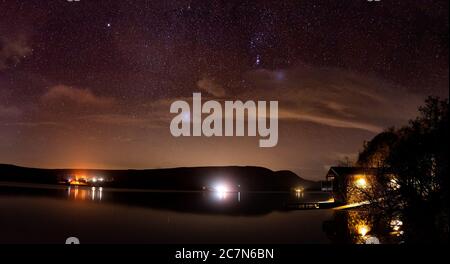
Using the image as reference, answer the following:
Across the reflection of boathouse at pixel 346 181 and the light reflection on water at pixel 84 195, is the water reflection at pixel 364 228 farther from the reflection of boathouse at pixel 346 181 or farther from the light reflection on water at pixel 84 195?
the light reflection on water at pixel 84 195

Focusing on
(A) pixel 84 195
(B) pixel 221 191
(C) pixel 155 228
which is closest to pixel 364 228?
(C) pixel 155 228

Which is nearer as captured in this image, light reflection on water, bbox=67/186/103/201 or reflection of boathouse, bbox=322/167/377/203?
reflection of boathouse, bbox=322/167/377/203

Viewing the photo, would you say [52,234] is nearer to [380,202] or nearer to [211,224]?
[211,224]

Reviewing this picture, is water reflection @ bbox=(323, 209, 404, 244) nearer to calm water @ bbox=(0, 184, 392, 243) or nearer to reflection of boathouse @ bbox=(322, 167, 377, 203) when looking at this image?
calm water @ bbox=(0, 184, 392, 243)

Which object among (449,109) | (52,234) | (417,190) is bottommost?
(52,234)

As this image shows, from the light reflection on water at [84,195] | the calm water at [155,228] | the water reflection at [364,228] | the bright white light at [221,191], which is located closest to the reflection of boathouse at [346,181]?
the calm water at [155,228]

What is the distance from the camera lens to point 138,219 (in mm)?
46469

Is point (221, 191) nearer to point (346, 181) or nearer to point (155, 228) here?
point (346, 181)

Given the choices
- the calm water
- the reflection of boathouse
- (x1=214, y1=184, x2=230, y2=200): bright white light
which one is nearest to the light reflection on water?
the calm water

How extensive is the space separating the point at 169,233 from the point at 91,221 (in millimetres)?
12205

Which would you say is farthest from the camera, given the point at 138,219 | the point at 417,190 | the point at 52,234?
the point at 138,219

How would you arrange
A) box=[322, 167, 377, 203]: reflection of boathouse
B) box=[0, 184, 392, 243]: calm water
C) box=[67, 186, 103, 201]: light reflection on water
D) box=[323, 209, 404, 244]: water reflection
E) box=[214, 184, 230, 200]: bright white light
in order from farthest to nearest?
box=[214, 184, 230, 200]: bright white light, box=[67, 186, 103, 201]: light reflection on water, box=[322, 167, 377, 203]: reflection of boathouse, box=[0, 184, 392, 243]: calm water, box=[323, 209, 404, 244]: water reflection
